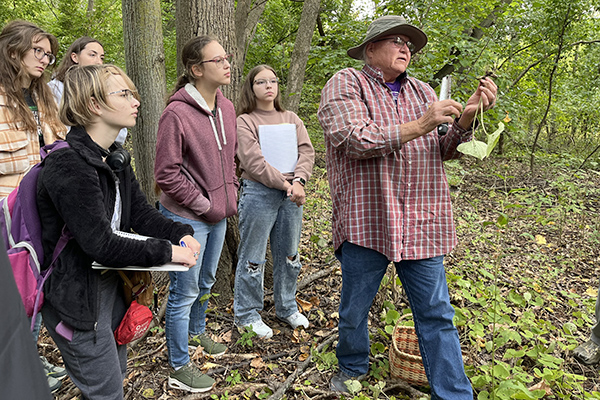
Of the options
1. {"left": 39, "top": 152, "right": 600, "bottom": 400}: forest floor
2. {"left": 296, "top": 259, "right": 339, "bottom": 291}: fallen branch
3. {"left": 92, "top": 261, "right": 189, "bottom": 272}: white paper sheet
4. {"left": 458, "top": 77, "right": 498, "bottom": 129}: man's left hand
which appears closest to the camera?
{"left": 92, "top": 261, "right": 189, "bottom": 272}: white paper sheet

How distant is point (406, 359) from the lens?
2734 mm

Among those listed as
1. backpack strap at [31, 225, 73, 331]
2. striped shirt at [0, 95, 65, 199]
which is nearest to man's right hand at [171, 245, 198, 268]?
backpack strap at [31, 225, 73, 331]

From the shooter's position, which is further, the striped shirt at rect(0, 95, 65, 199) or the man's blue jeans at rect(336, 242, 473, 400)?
the striped shirt at rect(0, 95, 65, 199)

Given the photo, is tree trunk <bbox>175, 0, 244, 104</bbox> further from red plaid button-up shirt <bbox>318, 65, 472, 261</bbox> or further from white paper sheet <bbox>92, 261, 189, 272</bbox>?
white paper sheet <bbox>92, 261, 189, 272</bbox>

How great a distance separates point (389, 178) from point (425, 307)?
2.64ft

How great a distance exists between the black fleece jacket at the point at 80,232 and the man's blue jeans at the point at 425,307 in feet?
4.11

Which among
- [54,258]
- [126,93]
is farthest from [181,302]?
[126,93]

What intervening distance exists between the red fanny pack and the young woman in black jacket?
45 millimetres

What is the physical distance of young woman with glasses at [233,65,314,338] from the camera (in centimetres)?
326

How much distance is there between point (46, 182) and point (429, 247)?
1992 millimetres

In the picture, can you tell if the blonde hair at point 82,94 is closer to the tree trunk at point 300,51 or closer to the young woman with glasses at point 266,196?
the young woman with glasses at point 266,196

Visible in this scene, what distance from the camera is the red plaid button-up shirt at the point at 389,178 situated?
2.40 m

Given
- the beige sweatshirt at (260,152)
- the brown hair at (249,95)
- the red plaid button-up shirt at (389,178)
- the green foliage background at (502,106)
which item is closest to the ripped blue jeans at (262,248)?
the beige sweatshirt at (260,152)

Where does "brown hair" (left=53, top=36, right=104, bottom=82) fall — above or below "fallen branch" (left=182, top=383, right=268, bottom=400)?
above
